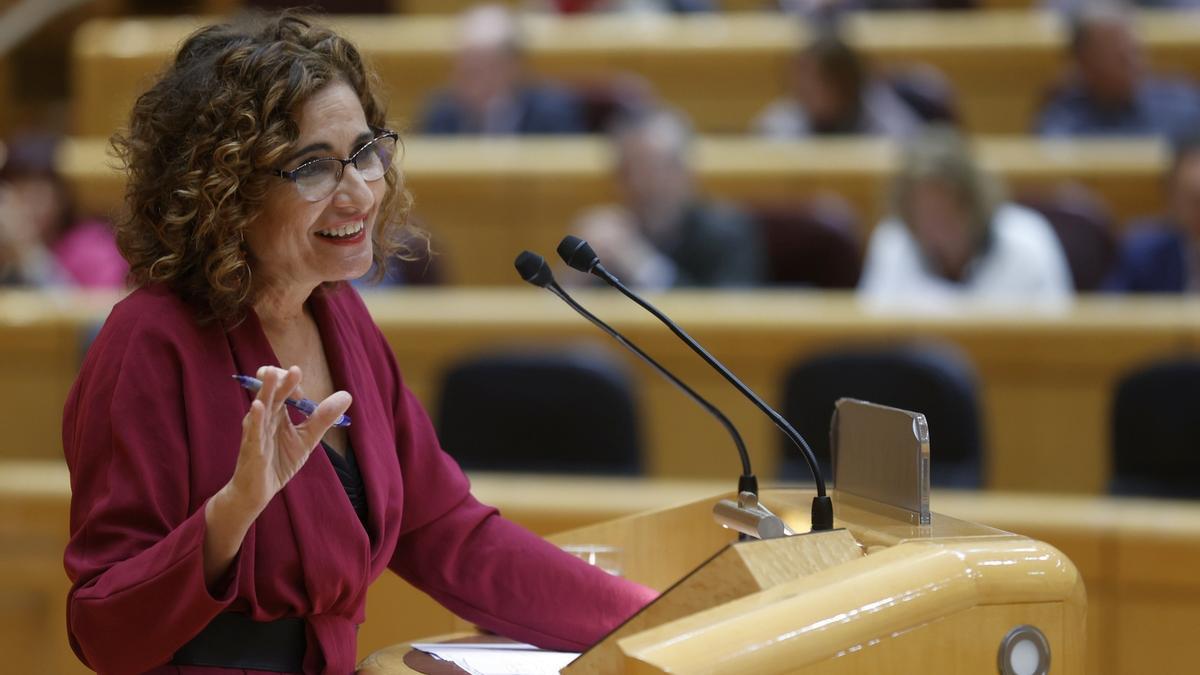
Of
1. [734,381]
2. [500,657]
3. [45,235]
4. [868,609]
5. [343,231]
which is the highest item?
[343,231]

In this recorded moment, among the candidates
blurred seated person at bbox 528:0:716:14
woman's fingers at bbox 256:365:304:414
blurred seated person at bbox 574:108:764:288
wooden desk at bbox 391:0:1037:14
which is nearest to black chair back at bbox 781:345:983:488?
blurred seated person at bbox 574:108:764:288

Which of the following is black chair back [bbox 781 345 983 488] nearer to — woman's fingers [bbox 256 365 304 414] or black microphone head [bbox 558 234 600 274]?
black microphone head [bbox 558 234 600 274]

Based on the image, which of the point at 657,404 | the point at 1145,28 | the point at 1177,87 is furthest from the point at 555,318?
the point at 1145,28

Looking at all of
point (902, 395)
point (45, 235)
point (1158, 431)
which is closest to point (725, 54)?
point (45, 235)

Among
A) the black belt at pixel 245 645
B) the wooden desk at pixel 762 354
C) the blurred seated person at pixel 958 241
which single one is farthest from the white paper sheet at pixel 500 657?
the blurred seated person at pixel 958 241

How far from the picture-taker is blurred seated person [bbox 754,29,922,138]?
402 cm

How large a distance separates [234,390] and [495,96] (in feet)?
10.4

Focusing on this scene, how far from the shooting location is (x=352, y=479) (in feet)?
3.96

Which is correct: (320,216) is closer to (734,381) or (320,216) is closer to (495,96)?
(734,381)

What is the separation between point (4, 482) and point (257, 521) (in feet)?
4.34

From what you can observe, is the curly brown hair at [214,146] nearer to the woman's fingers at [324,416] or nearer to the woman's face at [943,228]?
the woman's fingers at [324,416]

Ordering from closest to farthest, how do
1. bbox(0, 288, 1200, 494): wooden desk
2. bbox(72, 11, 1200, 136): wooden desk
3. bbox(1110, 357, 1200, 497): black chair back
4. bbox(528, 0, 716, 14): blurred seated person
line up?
bbox(1110, 357, 1200, 497): black chair back, bbox(0, 288, 1200, 494): wooden desk, bbox(72, 11, 1200, 136): wooden desk, bbox(528, 0, 716, 14): blurred seated person

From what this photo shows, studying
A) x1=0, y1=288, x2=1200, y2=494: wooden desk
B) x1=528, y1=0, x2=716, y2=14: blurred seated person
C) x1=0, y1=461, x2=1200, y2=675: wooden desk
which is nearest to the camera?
x1=0, y1=461, x2=1200, y2=675: wooden desk

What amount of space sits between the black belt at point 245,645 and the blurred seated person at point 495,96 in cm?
318
